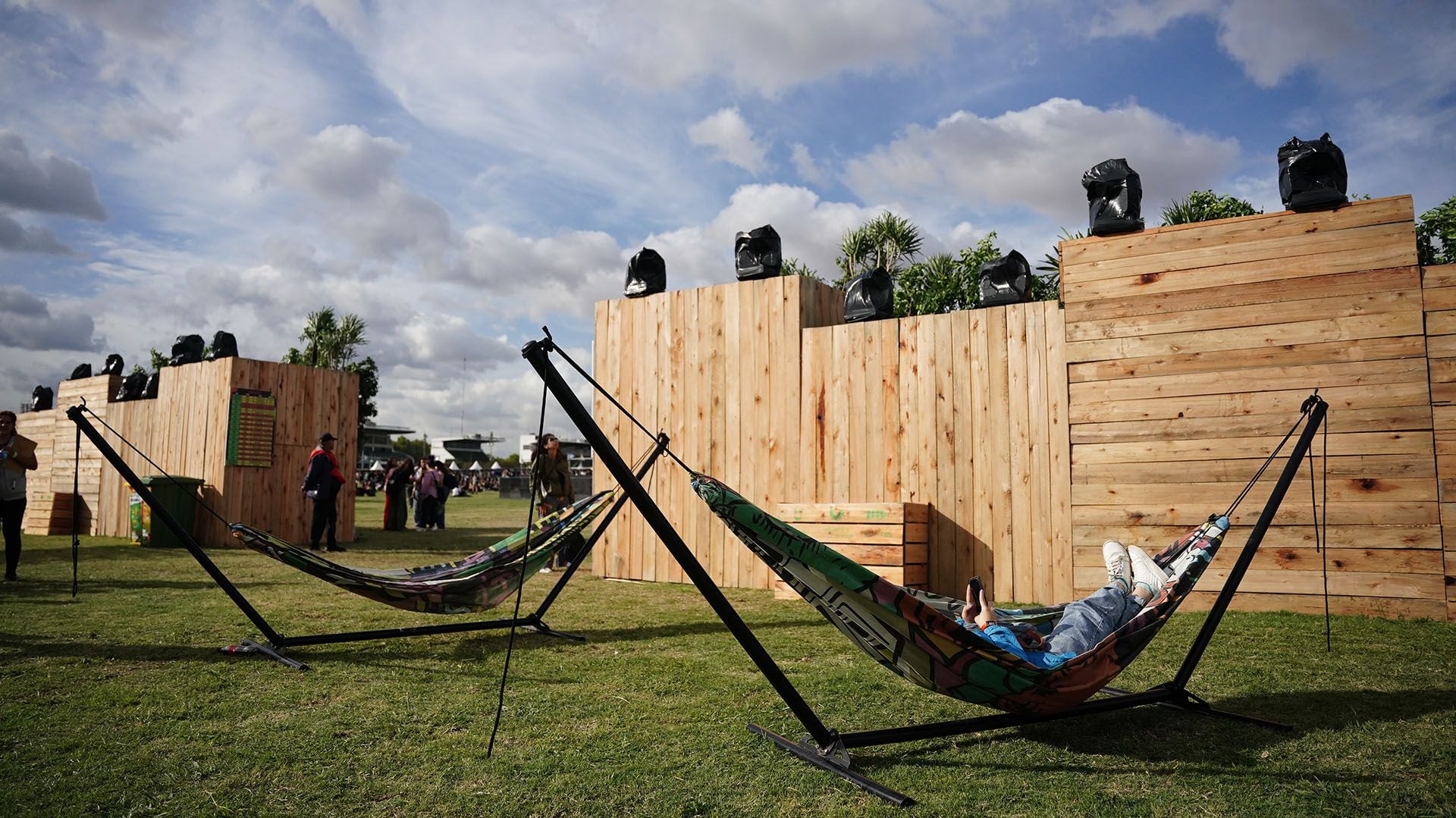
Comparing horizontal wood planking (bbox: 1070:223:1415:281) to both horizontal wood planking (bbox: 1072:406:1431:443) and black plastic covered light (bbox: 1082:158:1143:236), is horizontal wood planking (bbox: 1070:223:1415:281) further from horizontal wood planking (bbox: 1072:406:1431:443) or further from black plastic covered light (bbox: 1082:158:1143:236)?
horizontal wood planking (bbox: 1072:406:1431:443)

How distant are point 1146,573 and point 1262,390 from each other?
2489 mm

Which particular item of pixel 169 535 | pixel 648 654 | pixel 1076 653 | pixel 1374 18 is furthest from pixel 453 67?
pixel 169 535

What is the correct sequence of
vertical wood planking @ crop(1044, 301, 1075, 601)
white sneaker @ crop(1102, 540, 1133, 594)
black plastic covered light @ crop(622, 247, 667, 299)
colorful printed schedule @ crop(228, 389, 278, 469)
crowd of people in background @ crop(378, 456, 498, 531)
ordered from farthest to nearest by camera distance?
crowd of people in background @ crop(378, 456, 498, 531), colorful printed schedule @ crop(228, 389, 278, 469), black plastic covered light @ crop(622, 247, 667, 299), vertical wood planking @ crop(1044, 301, 1075, 601), white sneaker @ crop(1102, 540, 1133, 594)

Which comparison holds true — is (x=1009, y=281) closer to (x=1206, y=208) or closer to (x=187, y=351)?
(x=187, y=351)

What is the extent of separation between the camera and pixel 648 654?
14.1ft

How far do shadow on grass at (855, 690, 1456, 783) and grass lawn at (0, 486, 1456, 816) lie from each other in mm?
13

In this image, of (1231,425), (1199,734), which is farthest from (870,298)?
(1199,734)

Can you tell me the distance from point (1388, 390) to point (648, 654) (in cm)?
475

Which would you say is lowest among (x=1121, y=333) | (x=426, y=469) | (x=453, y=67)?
(x=426, y=469)

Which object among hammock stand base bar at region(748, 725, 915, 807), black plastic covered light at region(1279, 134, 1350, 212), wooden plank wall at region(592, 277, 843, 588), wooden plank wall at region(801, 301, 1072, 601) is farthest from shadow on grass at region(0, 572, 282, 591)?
black plastic covered light at region(1279, 134, 1350, 212)

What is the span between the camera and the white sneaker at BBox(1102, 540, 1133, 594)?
381 cm

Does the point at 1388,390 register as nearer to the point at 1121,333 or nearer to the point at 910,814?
the point at 1121,333

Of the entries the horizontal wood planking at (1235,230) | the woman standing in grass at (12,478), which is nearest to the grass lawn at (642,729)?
the woman standing in grass at (12,478)

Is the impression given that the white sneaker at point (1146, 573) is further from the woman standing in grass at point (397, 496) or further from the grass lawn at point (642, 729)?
the woman standing in grass at point (397, 496)
